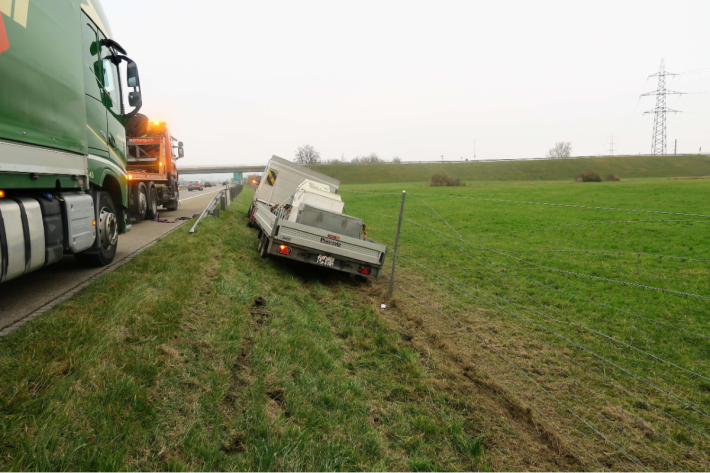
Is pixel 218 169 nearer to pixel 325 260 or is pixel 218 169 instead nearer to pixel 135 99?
pixel 135 99

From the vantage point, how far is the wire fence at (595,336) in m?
3.21

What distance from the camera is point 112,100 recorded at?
23.0 feet

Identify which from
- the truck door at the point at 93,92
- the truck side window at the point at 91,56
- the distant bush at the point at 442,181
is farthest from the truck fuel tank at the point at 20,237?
the distant bush at the point at 442,181

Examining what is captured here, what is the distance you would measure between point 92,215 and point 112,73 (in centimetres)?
302

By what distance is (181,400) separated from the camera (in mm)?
2658

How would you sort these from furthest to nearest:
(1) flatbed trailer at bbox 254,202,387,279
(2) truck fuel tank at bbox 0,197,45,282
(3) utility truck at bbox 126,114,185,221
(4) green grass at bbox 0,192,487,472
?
1. (3) utility truck at bbox 126,114,185,221
2. (1) flatbed trailer at bbox 254,202,387,279
3. (2) truck fuel tank at bbox 0,197,45,282
4. (4) green grass at bbox 0,192,487,472

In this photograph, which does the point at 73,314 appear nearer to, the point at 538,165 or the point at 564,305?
the point at 564,305

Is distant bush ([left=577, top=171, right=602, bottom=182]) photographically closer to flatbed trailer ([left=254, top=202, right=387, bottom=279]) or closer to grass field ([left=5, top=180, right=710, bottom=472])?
grass field ([left=5, top=180, right=710, bottom=472])

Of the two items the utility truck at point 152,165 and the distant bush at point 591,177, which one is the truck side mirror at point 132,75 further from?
the distant bush at point 591,177

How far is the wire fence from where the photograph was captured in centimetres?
321

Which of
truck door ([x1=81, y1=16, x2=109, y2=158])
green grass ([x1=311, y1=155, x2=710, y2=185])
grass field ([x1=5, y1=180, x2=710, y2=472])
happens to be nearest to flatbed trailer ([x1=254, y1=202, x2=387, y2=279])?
grass field ([x1=5, y1=180, x2=710, y2=472])

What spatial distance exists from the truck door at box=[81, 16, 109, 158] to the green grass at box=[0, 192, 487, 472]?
2.50 m

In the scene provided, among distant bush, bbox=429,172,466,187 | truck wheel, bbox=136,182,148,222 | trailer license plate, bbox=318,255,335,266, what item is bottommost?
trailer license plate, bbox=318,255,335,266

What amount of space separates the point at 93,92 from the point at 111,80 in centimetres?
118
